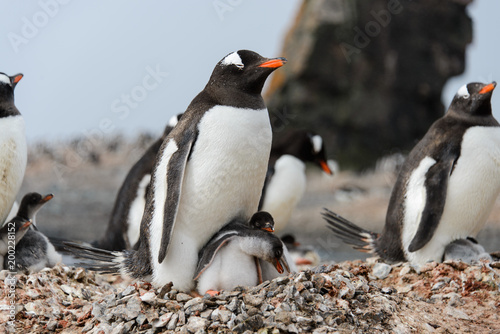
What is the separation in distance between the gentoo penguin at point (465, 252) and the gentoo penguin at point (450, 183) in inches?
2.1

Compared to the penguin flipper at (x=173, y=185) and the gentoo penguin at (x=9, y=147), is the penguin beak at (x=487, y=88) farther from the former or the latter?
the gentoo penguin at (x=9, y=147)

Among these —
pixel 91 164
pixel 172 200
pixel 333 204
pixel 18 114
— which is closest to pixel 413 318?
pixel 172 200

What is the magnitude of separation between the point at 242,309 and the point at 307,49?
12704 millimetres

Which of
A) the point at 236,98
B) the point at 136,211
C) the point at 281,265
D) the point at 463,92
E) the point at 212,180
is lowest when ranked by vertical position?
the point at 136,211

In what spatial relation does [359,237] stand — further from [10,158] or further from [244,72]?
[10,158]

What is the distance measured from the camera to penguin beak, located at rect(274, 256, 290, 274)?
11.3 feet

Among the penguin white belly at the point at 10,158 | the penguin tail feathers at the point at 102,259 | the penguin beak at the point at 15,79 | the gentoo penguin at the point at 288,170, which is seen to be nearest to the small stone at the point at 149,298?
the penguin tail feathers at the point at 102,259

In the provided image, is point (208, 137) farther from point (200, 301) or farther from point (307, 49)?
point (307, 49)

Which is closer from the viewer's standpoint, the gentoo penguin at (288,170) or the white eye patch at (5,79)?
the white eye patch at (5,79)

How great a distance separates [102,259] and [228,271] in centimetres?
91

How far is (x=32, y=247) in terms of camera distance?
4441 millimetres

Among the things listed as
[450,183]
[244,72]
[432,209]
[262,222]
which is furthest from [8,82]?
[450,183]

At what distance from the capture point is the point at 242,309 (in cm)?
310

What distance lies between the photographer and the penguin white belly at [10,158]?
424 cm
